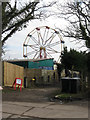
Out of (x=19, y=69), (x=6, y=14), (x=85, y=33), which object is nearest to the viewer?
(x=85, y=33)

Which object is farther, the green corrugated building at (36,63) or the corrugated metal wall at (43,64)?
the corrugated metal wall at (43,64)

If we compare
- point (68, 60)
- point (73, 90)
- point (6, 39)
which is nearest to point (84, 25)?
point (73, 90)

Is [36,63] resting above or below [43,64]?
above

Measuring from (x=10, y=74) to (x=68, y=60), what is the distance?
11232mm

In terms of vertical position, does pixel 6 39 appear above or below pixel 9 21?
below

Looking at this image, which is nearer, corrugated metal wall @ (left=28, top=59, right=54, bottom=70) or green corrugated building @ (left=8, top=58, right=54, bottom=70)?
green corrugated building @ (left=8, top=58, right=54, bottom=70)

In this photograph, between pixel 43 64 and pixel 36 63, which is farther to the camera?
pixel 43 64

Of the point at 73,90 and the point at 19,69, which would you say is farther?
the point at 19,69

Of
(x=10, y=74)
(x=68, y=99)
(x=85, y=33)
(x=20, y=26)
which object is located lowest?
(x=68, y=99)

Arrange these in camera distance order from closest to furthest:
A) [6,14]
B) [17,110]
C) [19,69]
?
[17,110], [6,14], [19,69]

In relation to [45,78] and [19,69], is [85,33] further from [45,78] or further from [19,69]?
[45,78]

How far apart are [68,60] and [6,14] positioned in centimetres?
1270

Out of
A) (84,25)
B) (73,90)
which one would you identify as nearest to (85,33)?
(84,25)

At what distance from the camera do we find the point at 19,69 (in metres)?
19.7
